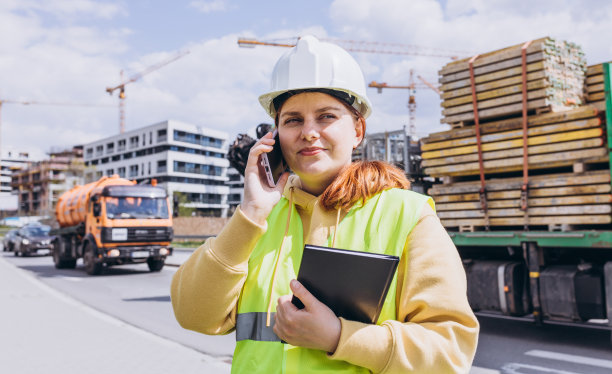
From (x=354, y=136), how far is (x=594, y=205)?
5.48 metres

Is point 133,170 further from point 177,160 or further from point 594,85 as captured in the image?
point 594,85

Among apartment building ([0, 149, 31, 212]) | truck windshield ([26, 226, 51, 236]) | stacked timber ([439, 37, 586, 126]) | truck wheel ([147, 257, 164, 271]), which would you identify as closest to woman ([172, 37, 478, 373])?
stacked timber ([439, 37, 586, 126])

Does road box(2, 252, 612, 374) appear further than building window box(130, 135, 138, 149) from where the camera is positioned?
No

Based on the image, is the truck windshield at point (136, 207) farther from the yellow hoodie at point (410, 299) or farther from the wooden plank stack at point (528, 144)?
the yellow hoodie at point (410, 299)

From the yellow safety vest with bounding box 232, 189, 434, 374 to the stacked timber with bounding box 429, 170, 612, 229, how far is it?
547 centimetres

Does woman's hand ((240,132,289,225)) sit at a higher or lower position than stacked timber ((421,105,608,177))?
lower

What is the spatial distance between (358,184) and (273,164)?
0.31 meters

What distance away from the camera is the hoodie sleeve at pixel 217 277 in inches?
61.3

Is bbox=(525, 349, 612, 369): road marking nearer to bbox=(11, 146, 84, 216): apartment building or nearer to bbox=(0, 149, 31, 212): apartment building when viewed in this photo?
bbox=(11, 146, 84, 216): apartment building

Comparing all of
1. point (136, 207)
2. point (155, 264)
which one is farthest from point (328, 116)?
point (155, 264)

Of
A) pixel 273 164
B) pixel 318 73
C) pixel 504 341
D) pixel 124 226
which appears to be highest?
pixel 318 73

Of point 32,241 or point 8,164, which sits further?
point 8,164

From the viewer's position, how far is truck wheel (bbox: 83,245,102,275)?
16.1 metres

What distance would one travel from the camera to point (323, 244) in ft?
5.16
